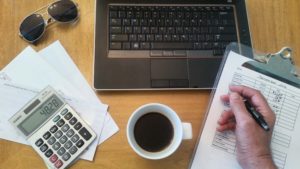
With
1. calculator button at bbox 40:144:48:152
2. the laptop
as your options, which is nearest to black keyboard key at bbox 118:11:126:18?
the laptop

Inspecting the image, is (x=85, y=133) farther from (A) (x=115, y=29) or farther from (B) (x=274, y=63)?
(B) (x=274, y=63)

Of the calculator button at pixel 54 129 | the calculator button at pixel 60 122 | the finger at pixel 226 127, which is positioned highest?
the calculator button at pixel 60 122

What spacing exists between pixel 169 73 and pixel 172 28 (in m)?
0.10

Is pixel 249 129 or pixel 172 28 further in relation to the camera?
pixel 172 28

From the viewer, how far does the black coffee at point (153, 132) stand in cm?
57

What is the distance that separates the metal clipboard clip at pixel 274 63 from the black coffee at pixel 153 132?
0.69 ft

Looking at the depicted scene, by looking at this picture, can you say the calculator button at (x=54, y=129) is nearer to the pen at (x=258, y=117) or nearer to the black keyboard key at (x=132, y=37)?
the black keyboard key at (x=132, y=37)

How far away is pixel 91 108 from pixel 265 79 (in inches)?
14.4

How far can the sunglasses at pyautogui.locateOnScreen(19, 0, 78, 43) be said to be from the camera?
25.6 inches

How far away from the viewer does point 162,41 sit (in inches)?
25.7

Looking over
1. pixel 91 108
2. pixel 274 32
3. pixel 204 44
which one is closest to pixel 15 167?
pixel 91 108

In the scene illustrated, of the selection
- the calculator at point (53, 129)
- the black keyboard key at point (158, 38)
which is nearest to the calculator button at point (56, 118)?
the calculator at point (53, 129)

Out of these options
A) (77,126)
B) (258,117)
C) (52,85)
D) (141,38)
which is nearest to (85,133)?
(77,126)

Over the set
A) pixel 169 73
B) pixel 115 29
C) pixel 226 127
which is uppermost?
pixel 115 29
